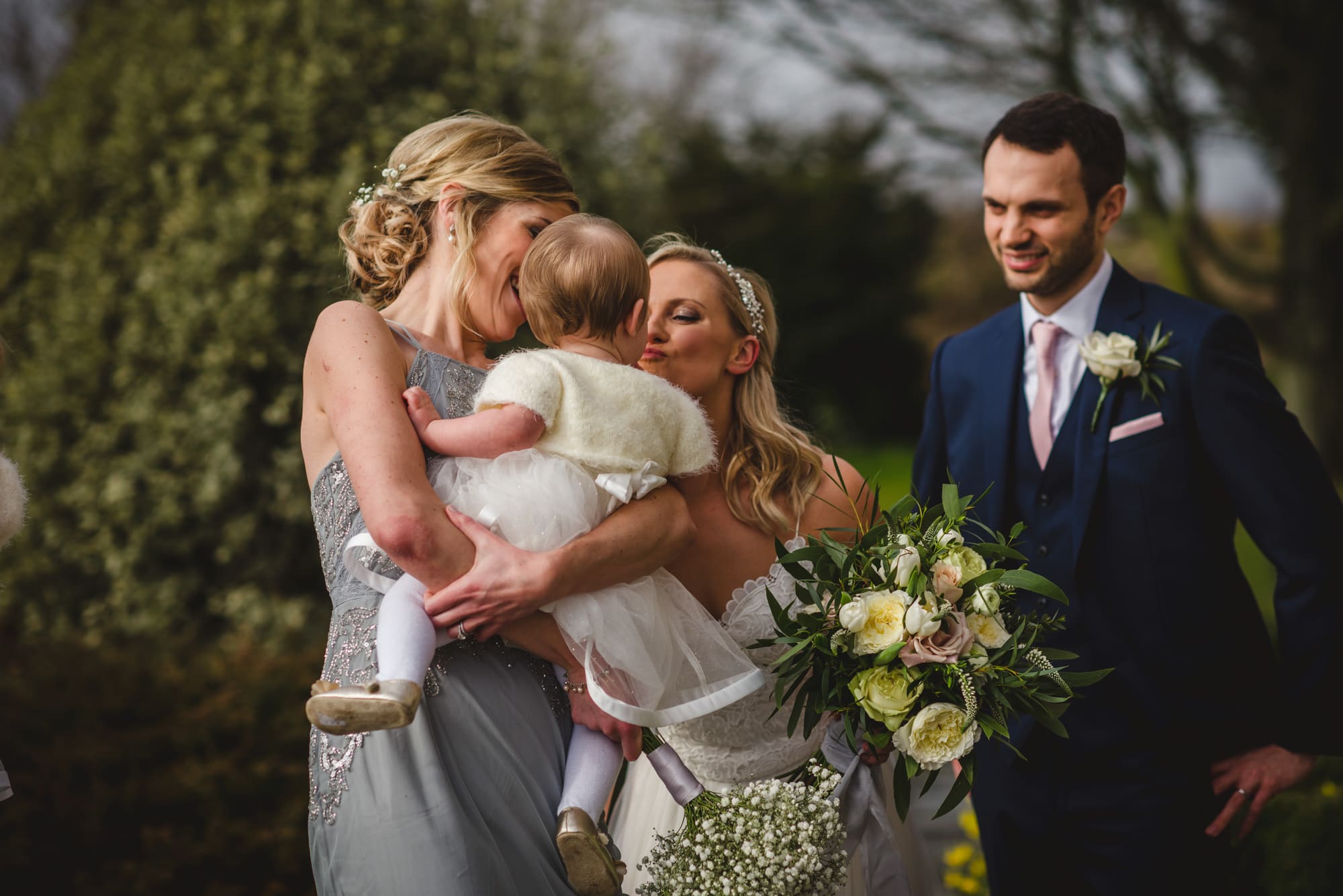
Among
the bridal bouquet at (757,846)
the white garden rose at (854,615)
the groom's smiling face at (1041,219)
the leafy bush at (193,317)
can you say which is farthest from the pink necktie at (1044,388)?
the leafy bush at (193,317)

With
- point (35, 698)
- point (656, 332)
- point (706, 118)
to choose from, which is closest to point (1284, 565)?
Result: point (656, 332)

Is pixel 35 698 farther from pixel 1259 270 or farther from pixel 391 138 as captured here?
pixel 1259 270

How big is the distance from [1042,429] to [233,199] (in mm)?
4246

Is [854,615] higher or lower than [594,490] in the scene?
lower

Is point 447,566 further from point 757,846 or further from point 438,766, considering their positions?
point 757,846

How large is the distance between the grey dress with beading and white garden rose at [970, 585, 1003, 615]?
939mm

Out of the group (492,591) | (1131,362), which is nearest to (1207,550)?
(1131,362)

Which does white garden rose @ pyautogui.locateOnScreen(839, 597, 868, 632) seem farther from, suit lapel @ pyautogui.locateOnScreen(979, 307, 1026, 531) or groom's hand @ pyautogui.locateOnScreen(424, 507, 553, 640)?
suit lapel @ pyautogui.locateOnScreen(979, 307, 1026, 531)

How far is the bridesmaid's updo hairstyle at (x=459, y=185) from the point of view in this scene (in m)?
2.58

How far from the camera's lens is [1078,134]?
10.7ft

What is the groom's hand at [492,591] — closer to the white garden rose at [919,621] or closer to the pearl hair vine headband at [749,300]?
the white garden rose at [919,621]

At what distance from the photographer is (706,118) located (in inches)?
647

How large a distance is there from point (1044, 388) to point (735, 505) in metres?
1.05

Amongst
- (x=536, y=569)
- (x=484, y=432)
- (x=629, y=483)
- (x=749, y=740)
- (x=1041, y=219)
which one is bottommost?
(x=749, y=740)
